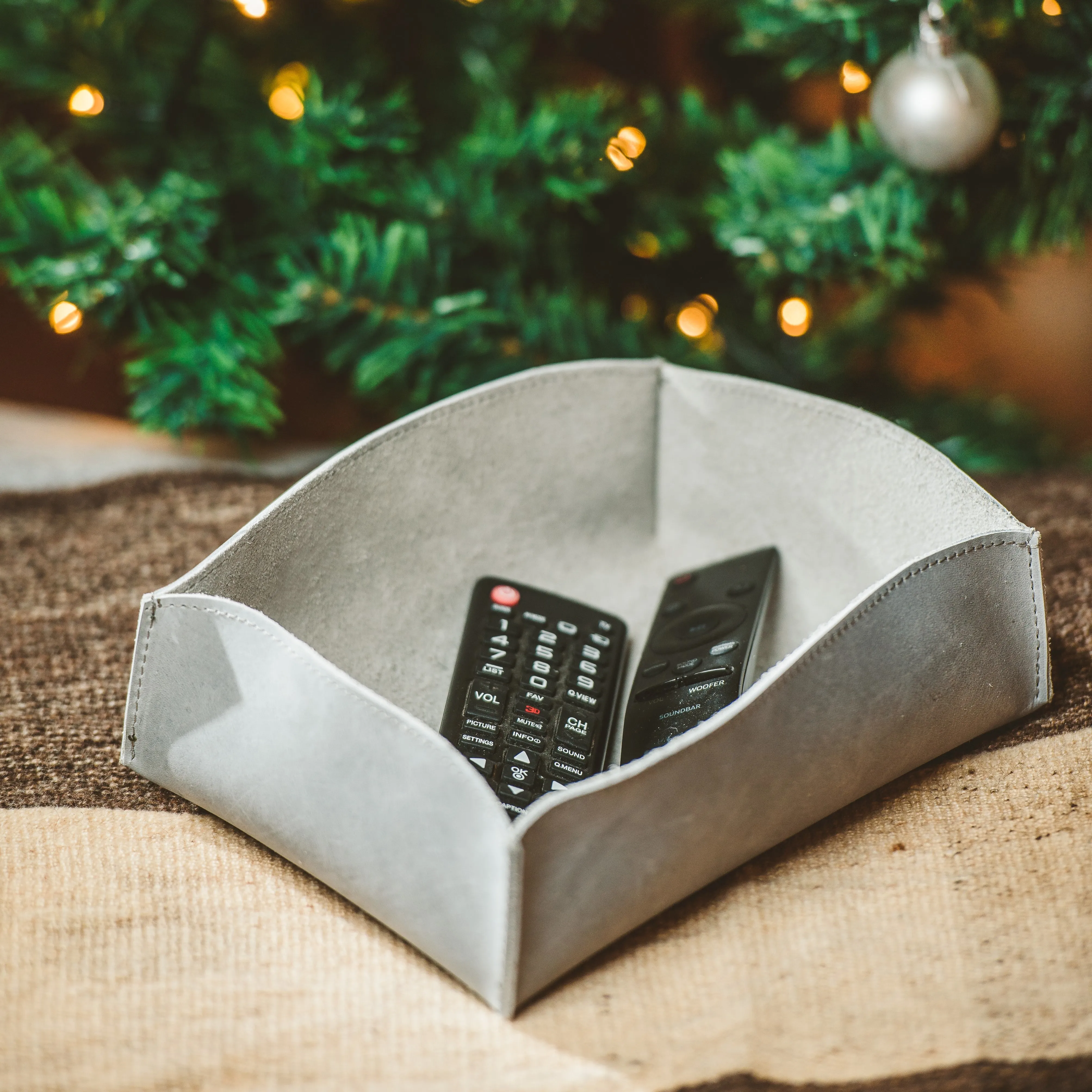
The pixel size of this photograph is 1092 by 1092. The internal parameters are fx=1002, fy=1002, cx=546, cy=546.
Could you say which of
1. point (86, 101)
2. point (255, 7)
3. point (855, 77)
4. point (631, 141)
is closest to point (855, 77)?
point (855, 77)

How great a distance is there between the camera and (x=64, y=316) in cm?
49

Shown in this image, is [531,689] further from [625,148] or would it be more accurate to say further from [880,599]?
[625,148]

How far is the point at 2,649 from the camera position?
0.42m

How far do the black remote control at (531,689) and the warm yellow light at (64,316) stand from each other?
0.26m

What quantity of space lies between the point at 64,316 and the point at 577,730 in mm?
334

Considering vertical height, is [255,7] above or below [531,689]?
above

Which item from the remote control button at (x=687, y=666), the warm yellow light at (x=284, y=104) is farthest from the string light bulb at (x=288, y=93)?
the remote control button at (x=687, y=666)

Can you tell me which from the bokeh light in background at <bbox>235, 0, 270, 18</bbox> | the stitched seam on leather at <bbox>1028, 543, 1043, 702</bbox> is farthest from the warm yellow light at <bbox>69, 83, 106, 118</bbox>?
the stitched seam on leather at <bbox>1028, 543, 1043, 702</bbox>

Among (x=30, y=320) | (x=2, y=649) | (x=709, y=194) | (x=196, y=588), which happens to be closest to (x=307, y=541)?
(x=196, y=588)

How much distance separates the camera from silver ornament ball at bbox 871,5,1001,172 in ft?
1.42

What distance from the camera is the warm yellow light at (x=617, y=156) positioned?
530 millimetres

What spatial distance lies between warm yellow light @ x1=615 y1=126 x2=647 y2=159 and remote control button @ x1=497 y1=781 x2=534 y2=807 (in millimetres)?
361

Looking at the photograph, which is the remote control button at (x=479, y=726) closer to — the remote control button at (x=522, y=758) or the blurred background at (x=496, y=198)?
the remote control button at (x=522, y=758)

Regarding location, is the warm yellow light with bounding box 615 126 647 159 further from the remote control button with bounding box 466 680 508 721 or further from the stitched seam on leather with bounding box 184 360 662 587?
the remote control button with bounding box 466 680 508 721
